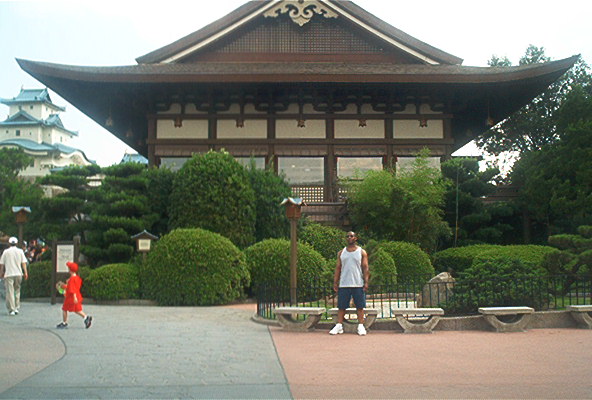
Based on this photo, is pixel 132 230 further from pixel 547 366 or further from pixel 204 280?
pixel 547 366

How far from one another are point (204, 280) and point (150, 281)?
1.43m

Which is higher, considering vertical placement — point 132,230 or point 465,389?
point 132,230

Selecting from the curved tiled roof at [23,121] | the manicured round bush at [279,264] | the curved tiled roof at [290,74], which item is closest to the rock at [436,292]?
the manicured round bush at [279,264]

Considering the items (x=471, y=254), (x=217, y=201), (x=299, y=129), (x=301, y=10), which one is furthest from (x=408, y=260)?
(x=301, y=10)

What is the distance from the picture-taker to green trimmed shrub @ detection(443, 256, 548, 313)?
1172 centimetres

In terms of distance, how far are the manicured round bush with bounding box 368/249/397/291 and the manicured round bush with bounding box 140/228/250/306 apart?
10.7ft

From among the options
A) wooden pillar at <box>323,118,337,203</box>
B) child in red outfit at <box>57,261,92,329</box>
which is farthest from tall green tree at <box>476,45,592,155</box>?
child in red outfit at <box>57,261,92,329</box>

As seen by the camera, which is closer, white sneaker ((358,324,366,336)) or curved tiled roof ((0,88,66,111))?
white sneaker ((358,324,366,336))

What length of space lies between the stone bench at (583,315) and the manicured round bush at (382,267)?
4556mm

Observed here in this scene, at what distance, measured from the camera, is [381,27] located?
23688mm

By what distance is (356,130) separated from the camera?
77.0ft

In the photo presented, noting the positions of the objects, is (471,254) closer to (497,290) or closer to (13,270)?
(497,290)

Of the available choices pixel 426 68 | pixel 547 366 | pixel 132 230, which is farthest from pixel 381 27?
pixel 547 366

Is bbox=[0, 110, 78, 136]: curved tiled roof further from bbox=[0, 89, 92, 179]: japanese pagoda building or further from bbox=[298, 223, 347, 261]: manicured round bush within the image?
bbox=[298, 223, 347, 261]: manicured round bush
